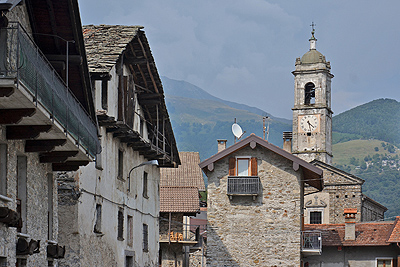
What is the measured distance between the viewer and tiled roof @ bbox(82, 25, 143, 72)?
26.8m

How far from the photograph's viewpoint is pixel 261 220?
130ft

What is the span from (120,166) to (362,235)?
17770 millimetres

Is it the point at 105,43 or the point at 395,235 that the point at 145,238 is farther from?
the point at 395,235

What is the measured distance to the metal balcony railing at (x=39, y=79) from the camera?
14.7 metres

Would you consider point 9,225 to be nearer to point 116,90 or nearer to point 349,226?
point 116,90

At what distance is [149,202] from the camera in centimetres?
3569

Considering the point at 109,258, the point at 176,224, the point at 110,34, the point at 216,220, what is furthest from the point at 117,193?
the point at 176,224

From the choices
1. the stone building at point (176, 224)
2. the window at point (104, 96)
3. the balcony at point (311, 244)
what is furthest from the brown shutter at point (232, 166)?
the window at point (104, 96)

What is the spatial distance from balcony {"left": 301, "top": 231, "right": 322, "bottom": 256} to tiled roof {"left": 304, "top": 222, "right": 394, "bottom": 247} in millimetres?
1707

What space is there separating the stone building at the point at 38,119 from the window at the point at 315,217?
4779cm

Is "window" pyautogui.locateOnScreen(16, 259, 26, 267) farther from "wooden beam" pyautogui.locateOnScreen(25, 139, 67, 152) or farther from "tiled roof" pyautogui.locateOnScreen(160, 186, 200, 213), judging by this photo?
"tiled roof" pyautogui.locateOnScreen(160, 186, 200, 213)

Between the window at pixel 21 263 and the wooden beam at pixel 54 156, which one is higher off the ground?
the wooden beam at pixel 54 156

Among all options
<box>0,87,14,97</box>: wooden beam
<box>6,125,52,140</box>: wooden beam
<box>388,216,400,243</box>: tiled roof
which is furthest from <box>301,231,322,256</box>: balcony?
<box>0,87,14,97</box>: wooden beam

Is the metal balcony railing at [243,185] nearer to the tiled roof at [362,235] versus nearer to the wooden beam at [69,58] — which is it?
the tiled roof at [362,235]
